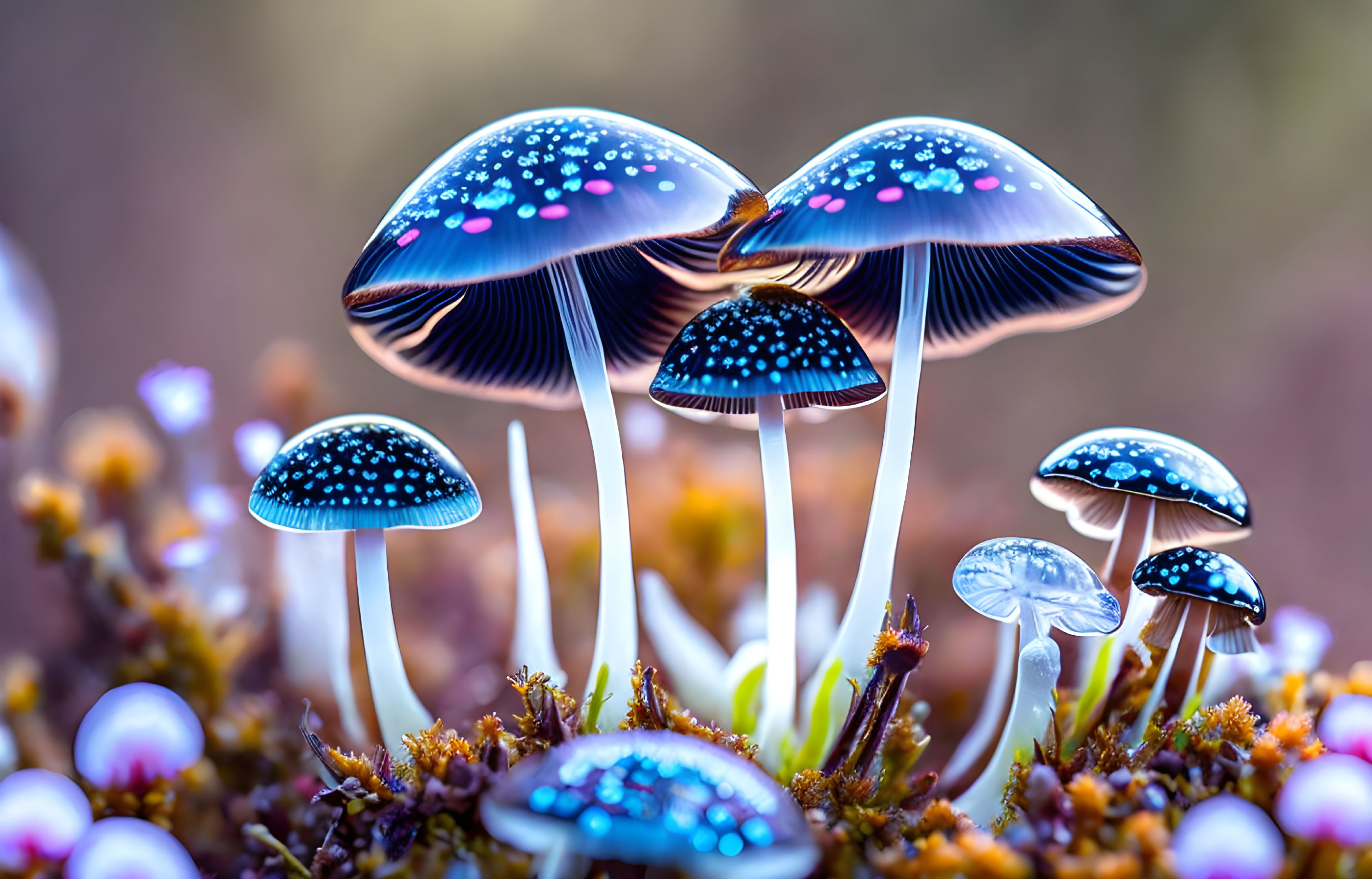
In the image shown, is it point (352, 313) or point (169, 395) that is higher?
point (352, 313)

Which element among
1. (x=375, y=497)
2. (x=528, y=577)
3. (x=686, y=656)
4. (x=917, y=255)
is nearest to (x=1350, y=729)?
(x=917, y=255)

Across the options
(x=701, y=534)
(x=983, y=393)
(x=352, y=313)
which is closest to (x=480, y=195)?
(x=352, y=313)

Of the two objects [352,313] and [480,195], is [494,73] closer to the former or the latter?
[352,313]

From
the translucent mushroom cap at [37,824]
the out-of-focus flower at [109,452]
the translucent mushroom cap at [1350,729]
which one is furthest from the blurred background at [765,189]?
the translucent mushroom cap at [37,824]

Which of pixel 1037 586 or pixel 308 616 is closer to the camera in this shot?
pixel 1037 586

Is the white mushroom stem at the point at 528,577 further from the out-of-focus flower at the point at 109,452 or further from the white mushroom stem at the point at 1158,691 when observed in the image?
the out-of-focus flower at the point at 109,452

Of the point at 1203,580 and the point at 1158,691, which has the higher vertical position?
the point at 1203,580

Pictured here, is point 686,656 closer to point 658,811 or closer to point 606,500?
point 606,500
